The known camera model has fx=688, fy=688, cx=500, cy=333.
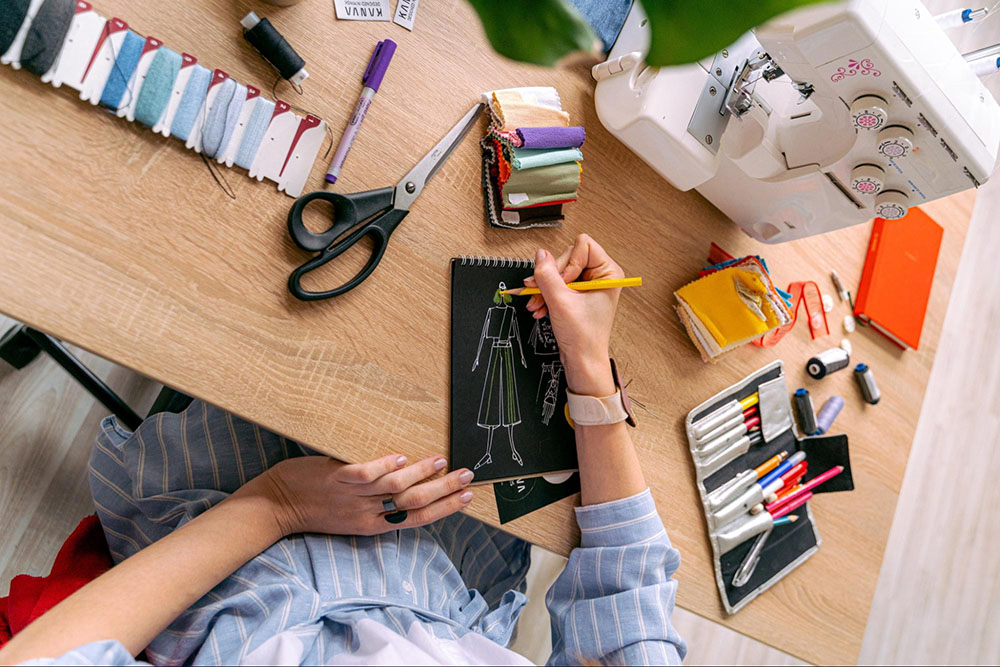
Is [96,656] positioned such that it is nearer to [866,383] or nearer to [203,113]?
[203,113]

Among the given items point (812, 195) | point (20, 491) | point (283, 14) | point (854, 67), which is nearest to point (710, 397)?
point (812, 195)

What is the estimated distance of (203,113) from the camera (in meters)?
0.67

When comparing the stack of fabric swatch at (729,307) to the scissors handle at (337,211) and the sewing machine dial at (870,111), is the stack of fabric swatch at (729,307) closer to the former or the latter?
the sewing machine dial at (870,111)

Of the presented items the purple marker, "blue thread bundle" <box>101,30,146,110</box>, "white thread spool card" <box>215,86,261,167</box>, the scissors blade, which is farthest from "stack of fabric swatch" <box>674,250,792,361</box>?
"blue thread bundle" <box>101,30,146,110</box>

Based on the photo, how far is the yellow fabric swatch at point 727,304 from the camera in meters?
0.95

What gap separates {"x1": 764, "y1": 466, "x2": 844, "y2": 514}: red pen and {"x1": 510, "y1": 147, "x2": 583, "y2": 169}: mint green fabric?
603 mm

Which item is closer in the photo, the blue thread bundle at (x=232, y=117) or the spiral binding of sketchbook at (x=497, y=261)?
the blue thread bundle at (x=232, y=117)

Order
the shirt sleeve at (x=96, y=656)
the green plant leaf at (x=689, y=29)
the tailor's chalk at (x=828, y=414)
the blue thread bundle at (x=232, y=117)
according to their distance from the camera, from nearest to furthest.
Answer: the green plant leaf at (x=689, y=29) → the shirt sleeve at (x=96, y=656) → the blue thread bundle at (x=232, y=117) → the tailor's chalk at (x=828, y=414)

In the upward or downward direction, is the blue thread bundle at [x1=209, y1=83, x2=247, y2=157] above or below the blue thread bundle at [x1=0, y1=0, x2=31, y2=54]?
below

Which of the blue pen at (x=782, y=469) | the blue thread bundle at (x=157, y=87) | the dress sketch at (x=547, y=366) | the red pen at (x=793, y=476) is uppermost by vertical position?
the blue thread bundle at (x=157, y=87)

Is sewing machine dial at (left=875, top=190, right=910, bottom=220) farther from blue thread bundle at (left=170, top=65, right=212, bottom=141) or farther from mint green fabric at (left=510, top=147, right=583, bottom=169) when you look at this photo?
blue thread bundle at (left=170, top=65, right=212, bottom=141)

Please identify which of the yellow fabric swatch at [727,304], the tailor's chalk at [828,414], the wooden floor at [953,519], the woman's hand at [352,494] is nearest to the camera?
the woman's hand at [352,494]

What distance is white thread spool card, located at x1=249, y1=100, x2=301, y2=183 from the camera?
70cm

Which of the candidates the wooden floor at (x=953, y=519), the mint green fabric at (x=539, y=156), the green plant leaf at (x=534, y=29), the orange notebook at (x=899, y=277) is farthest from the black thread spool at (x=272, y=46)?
the wooden floor at (x=953, y=519)
